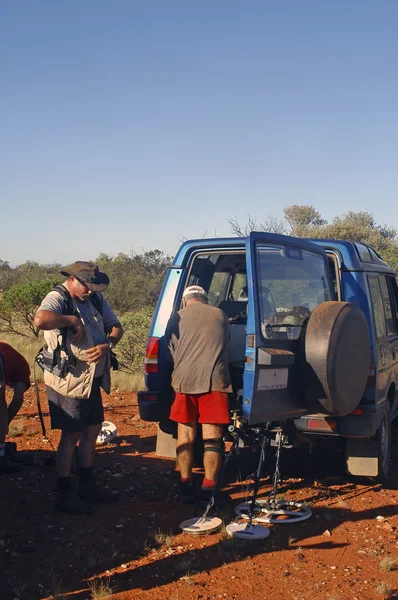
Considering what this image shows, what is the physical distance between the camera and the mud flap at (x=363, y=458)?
5551 mm

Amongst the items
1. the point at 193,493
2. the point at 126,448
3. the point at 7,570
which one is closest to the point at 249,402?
the point at 193,493

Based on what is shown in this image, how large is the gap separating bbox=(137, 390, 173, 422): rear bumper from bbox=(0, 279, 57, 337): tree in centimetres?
1176

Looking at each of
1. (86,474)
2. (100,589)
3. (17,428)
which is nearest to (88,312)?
(86,474)

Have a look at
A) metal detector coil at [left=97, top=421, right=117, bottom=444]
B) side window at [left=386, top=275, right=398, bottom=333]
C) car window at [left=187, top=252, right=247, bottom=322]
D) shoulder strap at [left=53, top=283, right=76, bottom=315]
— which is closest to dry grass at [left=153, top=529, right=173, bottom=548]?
shoulder strap at [left=53, top=283, right=76, bottom=315]

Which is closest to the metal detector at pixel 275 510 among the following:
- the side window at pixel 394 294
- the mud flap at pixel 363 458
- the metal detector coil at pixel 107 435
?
the mud flap at pixel 363 458

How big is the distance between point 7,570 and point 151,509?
139cm

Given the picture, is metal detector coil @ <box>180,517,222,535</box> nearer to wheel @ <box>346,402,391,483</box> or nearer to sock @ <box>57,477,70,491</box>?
sock @ <box>57,477,70,491</box>

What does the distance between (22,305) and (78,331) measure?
1273 cm

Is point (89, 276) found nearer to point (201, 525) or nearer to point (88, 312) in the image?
point (88, 312)

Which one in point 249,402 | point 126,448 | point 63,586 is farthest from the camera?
point 126,448

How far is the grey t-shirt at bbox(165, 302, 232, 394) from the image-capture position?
504 cm

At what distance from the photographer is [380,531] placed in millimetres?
4773

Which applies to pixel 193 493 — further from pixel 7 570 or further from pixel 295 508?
pixel 7 570

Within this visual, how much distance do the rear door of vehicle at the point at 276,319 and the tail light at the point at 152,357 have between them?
3.23 feet
